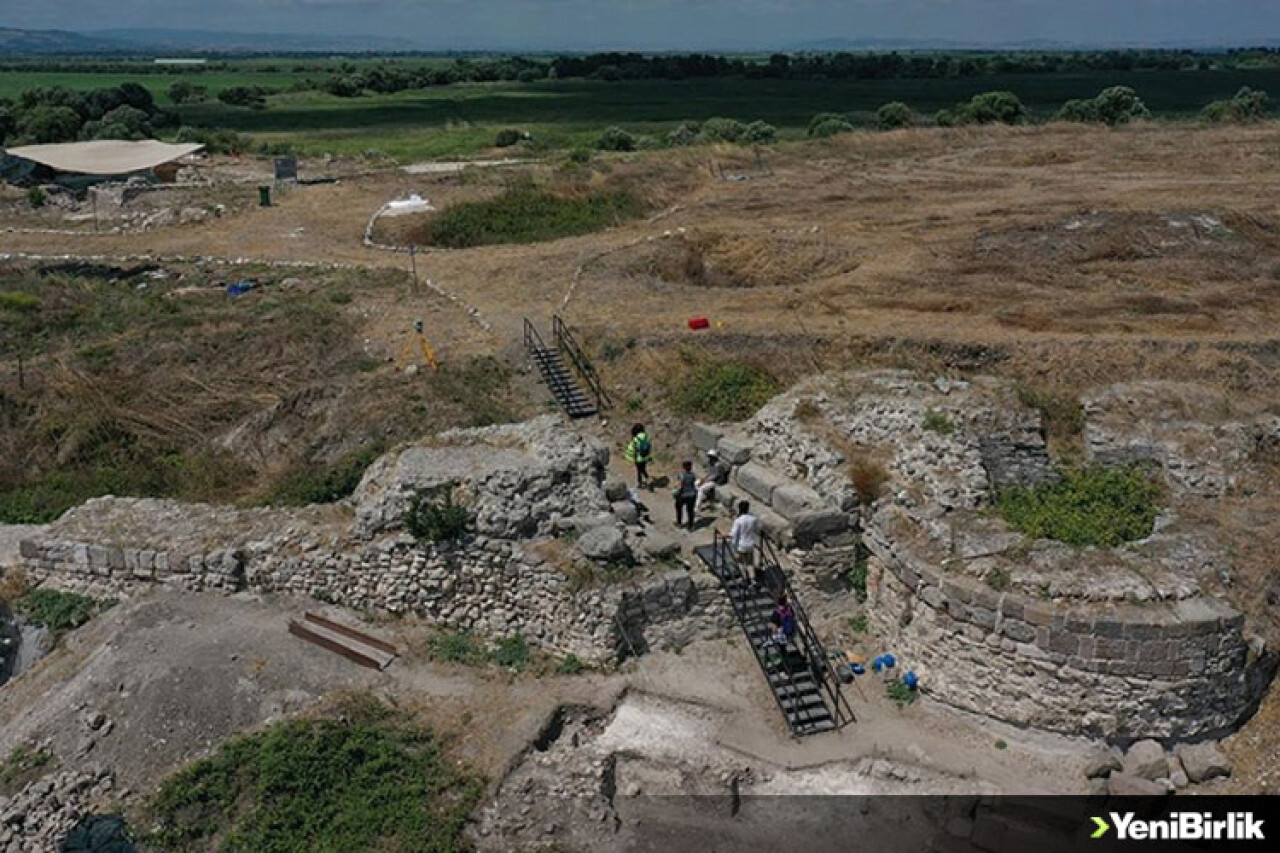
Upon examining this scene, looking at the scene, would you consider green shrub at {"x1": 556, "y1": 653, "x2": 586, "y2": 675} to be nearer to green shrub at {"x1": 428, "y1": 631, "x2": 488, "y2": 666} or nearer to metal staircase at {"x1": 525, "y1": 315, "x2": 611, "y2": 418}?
green shrub at {"x1": 428, "y1": 631, "x2": 488, "y2": 666}

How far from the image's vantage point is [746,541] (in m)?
16.5

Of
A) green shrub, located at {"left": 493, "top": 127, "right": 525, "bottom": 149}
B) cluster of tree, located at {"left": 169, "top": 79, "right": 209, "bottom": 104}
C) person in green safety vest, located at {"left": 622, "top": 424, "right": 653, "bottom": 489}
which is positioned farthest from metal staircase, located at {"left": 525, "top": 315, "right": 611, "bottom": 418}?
cluster of tree, located at {"left": 169, "top": 79, "right": 209, "bottom": 104}

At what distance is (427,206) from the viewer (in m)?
40.4

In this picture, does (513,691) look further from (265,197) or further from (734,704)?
(265,197)

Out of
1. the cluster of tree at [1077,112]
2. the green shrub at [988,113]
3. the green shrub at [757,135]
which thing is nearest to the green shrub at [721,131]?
the green shrub at [757,135]

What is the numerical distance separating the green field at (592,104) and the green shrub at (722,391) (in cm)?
4151

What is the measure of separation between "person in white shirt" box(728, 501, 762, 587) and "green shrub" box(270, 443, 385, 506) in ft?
25.1

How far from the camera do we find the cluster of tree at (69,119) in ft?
203

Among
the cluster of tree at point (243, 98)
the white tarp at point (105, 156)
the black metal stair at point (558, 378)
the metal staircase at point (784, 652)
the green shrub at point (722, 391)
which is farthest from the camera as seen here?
the cluster of tree at point (243, 98)

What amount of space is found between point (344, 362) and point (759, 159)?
99.1 ft

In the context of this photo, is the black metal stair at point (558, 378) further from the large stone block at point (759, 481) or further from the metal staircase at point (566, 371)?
the large stone block at point (759, 481)

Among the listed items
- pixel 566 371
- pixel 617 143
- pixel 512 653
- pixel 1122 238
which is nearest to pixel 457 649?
pixel 512 653

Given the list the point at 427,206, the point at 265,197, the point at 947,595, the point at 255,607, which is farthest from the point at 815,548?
the point at 265,197

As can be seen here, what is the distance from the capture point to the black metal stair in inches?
910
